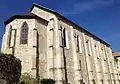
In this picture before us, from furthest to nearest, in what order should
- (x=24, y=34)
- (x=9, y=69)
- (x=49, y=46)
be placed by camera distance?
(x=49, y=46), (x=24, y=34), (x=9, y=69)

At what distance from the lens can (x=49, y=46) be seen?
25250 mm

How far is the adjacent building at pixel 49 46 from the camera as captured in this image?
23188 mm

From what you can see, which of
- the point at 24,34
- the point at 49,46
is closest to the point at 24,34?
the point at 24,34

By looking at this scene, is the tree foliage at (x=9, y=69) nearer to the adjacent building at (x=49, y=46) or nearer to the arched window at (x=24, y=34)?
the adjacent building at (x=49, y=46)

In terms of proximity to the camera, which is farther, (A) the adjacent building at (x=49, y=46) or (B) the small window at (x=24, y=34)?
(B) the small window at (x=24, y=34)

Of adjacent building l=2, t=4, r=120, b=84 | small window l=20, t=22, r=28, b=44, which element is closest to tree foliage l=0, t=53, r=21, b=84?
adjacent building l=2, t=4, r=120, b=84

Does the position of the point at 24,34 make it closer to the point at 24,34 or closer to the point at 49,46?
the point at 24,34

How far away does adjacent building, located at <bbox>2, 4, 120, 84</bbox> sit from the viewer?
23.2 metres

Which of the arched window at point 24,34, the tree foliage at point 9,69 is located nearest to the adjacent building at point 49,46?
the arched window at point 24,34

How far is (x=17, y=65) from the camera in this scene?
9.66 m

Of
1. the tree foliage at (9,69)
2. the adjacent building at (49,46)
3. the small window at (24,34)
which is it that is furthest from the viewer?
the small window at (24,34)

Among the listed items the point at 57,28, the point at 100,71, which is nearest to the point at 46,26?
the point at 57,28

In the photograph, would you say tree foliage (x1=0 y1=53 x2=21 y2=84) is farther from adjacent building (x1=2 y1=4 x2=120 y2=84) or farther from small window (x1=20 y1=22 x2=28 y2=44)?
small window (x1=20 y1=22 x2=28 y2=44)

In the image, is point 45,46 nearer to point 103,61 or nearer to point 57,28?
point 57,28
